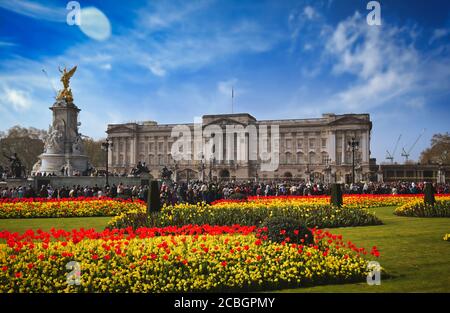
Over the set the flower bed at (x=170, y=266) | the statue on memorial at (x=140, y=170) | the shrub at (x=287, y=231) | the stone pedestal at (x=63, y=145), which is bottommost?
the flower bed at (x=170, y=266)

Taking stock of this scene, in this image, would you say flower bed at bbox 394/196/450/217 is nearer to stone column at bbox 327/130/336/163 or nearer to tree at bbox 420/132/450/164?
stone column at bbox 327/130/336/163

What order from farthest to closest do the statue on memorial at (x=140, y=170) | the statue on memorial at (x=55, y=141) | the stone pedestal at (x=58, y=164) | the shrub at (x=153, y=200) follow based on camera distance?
the statue on memorial at (x=140, y=170) < the statue on memorial at (x=55, y=141) < the stone pedestal at (x=58, y=164) < the shrub at (x=153, y=200)

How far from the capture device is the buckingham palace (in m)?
84.4

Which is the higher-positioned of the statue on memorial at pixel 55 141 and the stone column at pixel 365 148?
the stone column at pixel 365 148

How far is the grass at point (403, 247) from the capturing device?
7227 mm

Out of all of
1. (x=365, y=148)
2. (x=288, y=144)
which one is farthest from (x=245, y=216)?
(x=288, y=144)

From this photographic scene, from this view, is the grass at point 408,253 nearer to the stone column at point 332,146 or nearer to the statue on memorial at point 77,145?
the statue on memorial at point 77,145

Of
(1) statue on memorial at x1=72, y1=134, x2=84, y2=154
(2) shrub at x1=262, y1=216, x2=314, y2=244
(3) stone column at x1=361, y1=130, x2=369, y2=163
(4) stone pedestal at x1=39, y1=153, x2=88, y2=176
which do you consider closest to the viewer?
(2) shrub at x1=262, y1=216, x2=314, y2=244

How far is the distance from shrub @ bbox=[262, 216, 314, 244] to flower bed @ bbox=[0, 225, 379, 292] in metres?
0.30

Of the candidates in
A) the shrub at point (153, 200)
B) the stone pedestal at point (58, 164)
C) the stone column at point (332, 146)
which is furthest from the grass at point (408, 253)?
the stone column at point (332, 146)

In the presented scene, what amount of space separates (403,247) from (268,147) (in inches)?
3193

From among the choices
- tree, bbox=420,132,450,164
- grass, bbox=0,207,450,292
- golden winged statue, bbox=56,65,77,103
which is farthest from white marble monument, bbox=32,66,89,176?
tree, bbox=420,132,450,164

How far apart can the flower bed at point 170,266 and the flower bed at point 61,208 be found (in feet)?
36.7
